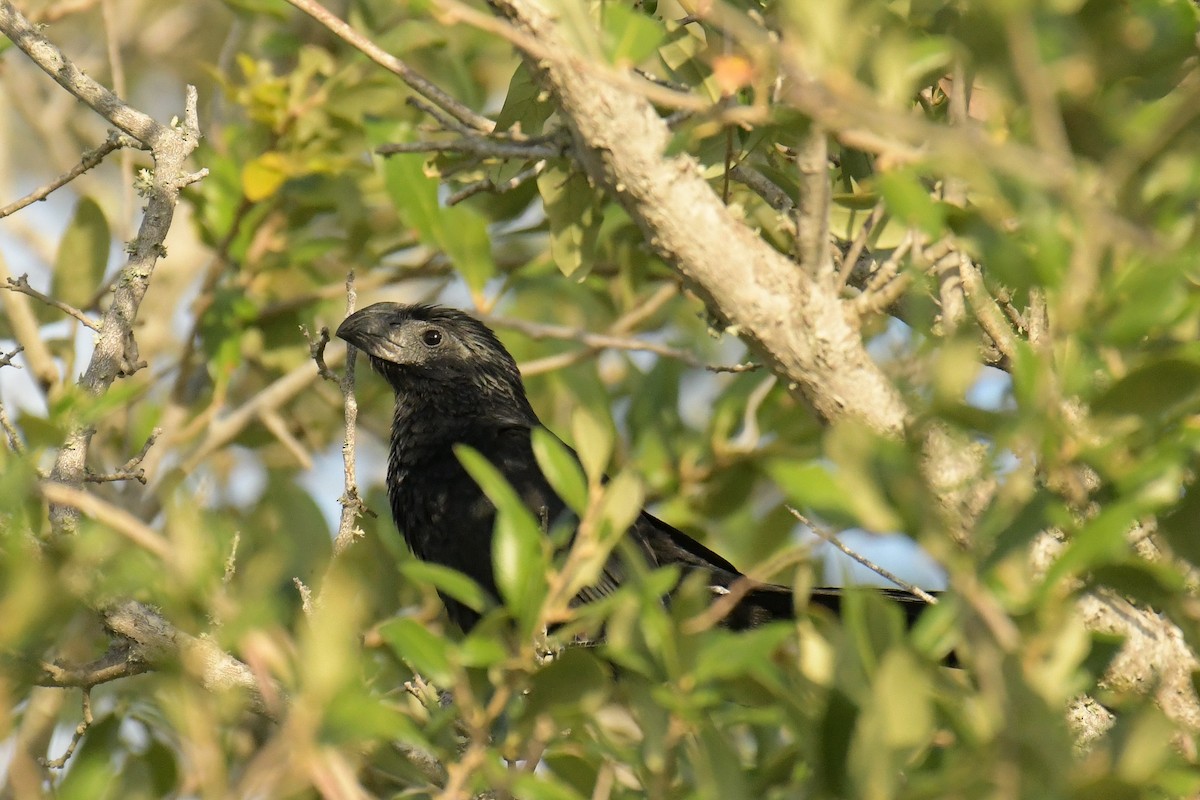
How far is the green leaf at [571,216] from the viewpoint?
3.26m

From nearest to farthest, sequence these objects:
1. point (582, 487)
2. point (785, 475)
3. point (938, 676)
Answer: point (785, 475), point (938, 676), point (582, 487)

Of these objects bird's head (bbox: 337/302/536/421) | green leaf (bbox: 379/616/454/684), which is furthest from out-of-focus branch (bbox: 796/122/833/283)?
bird's head (bbox: 337/302/536/421)

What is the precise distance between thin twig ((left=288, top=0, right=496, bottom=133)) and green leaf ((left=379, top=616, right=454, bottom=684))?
4.61 ft

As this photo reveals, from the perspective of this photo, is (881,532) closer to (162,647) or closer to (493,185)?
(162,647)

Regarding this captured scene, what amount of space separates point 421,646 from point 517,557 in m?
0.17

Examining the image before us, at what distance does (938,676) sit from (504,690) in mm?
546

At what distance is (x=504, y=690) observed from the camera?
1.72 meters

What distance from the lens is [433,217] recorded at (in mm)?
3592

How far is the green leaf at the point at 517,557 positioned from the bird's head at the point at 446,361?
9.53 feet

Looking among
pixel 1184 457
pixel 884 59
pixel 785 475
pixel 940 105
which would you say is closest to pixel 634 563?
pixel 785 475

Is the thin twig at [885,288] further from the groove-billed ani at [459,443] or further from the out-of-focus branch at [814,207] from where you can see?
the groove-billed ani at [459,443]

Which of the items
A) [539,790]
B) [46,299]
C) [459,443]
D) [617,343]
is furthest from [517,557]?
[459,443]

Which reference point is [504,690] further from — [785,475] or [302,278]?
[302,278]

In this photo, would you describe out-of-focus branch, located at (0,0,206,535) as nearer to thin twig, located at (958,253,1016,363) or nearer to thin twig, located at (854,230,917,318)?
thin twig, located at (854,230,917,318)
